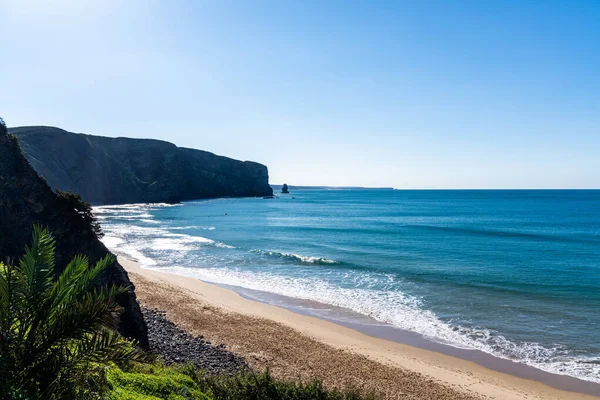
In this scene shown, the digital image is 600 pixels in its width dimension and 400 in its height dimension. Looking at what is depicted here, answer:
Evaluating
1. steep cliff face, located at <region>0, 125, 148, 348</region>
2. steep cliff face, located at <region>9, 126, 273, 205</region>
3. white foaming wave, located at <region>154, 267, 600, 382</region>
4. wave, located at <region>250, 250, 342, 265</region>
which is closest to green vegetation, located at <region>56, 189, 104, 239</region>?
steep cliff face, located at <region>0, 125, 148, 348</region>

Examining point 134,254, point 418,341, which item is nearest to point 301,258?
point 134,254

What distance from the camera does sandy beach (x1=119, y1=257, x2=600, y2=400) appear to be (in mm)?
12914

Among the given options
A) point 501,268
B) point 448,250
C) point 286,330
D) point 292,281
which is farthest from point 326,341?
point 448,250

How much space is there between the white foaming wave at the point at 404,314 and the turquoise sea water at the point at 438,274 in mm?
66

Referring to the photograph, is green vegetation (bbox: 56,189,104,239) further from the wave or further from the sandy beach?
the wave

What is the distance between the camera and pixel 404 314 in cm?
2112

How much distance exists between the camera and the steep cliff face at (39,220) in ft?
39.7

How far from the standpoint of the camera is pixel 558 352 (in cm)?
1605

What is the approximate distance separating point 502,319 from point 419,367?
7.89m

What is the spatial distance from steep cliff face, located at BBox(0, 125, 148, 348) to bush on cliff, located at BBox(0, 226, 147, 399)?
814 centimetres

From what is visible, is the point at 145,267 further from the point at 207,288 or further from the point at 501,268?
the point at 501,268

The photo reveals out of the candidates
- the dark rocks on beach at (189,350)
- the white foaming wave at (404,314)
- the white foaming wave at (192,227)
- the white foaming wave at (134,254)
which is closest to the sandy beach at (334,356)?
the dark rocks on beach at (189,350)

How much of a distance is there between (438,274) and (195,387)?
82.9ft

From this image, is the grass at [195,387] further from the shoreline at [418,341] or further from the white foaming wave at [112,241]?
the white foaming wave at [112,241]
